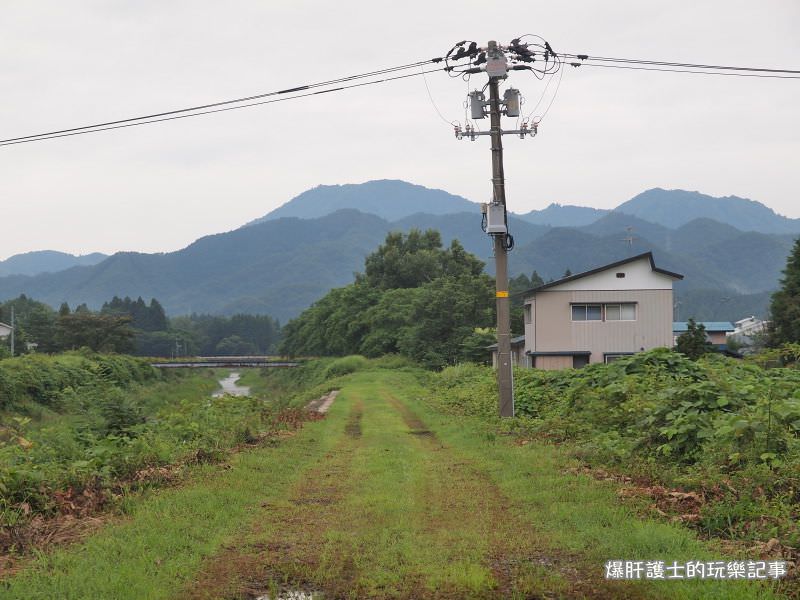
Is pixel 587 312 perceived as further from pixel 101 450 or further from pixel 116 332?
pixel 116 332

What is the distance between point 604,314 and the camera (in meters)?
43.3

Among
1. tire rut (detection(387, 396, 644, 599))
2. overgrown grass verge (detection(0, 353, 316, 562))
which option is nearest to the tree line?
overgrown grass verge (detection(0, 353, 316, 562))

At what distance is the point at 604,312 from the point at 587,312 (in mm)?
929

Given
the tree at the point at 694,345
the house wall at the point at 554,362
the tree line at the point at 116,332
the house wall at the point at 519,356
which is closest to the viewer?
the tree at the point at 694,345

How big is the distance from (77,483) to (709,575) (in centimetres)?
698

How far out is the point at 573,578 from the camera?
6.36 meters

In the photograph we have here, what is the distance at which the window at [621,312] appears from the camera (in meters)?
43.0

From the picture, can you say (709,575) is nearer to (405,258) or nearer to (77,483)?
(77,483)

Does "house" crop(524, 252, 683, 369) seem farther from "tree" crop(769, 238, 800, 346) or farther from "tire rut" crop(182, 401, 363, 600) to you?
"tire rut" crop(182, 401, 363, 600)

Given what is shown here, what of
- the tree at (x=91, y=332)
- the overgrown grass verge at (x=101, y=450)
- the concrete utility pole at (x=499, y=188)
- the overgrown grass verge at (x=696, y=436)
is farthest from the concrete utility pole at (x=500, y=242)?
the tree at (x=91, y=332)

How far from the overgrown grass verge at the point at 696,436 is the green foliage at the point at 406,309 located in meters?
38.4

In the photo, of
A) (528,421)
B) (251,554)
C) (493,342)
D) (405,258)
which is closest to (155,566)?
(251,554)

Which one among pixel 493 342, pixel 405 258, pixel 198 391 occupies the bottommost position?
pixel 198 391

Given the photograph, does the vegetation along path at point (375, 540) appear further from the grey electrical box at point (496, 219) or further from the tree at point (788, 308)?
the tree at point (788, 308)
